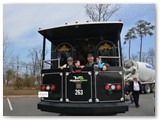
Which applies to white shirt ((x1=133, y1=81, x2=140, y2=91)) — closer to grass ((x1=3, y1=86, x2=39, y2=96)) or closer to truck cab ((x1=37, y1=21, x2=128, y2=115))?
truck cab ((x1=37, y1=21, x2=128, y2=115))

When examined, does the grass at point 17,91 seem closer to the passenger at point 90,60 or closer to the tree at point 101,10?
the passenger at point 90,60

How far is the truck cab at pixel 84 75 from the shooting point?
15.0 ft

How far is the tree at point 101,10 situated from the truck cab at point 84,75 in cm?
60

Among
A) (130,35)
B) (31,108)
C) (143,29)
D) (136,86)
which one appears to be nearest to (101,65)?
(130,35)

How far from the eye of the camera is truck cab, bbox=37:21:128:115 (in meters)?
4.58

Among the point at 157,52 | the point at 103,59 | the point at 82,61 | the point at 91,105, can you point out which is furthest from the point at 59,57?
the point at 157,52

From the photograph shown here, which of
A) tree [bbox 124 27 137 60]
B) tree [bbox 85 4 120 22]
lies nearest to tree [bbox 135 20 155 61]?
tree [bbox 124 27 137 60]

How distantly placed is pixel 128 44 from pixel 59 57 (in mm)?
1301

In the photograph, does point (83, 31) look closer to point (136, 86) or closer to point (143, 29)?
point (143, 29)

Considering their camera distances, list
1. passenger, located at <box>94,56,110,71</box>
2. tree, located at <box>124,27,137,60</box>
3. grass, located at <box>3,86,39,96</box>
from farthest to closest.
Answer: grass, located at <box>3,86,39,96</box> → tree, located at <box>124,27,137,60</box> → passenger, located at <box>94,56,110,71</box>

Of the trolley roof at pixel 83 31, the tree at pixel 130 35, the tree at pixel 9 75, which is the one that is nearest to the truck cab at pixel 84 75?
the trolley roof at pixel 83 31

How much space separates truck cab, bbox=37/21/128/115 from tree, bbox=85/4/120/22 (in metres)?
0.60

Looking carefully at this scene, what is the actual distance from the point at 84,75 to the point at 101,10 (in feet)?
4.97

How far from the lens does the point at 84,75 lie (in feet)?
A: 15.1
